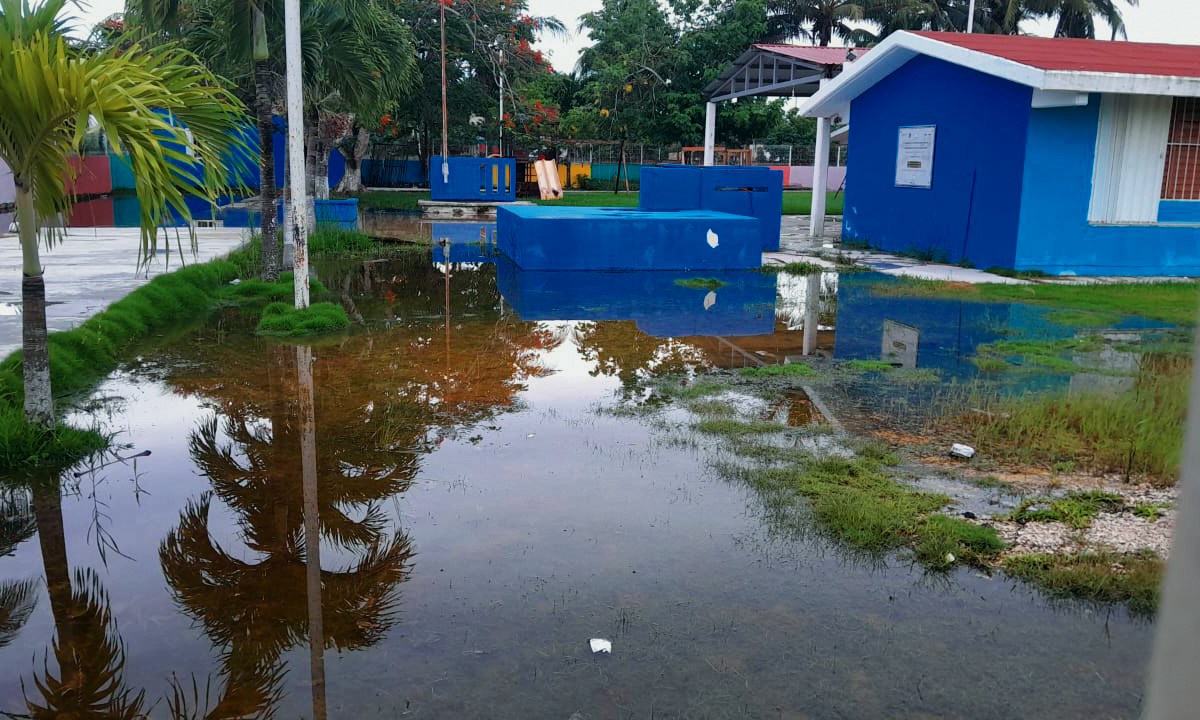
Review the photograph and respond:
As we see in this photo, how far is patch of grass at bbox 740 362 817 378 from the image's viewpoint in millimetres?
9359

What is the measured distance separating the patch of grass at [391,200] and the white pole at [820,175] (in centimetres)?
1407

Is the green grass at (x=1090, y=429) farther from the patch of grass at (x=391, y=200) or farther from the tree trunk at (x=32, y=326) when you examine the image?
the patch of grass at (x=391, y=200)

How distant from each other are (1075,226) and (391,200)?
85.1ft

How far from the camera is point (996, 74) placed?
637 inches

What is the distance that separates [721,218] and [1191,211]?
26.8ft

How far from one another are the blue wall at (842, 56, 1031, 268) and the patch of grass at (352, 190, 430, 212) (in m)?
15.8

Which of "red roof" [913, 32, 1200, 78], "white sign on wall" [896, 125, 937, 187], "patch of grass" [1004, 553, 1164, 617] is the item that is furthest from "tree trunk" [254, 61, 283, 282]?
"white sign on wall" [896, 125, 937, 187]

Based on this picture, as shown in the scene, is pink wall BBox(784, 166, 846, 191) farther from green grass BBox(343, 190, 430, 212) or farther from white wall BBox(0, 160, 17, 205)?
white wall BBox(0, 160, 17, 205)

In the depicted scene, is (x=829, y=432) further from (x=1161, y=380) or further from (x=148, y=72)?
(x=148, y=72)

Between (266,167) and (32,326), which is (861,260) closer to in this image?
(266,167)

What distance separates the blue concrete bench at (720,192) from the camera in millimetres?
20703

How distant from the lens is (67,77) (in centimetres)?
584

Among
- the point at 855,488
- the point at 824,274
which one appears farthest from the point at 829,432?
the point at 824,274

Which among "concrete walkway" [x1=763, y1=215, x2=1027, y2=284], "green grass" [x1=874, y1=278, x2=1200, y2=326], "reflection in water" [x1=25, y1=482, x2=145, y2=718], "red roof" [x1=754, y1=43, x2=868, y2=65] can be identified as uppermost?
"red roof" [x1=754, y1=43, x2=868, y2=65]
